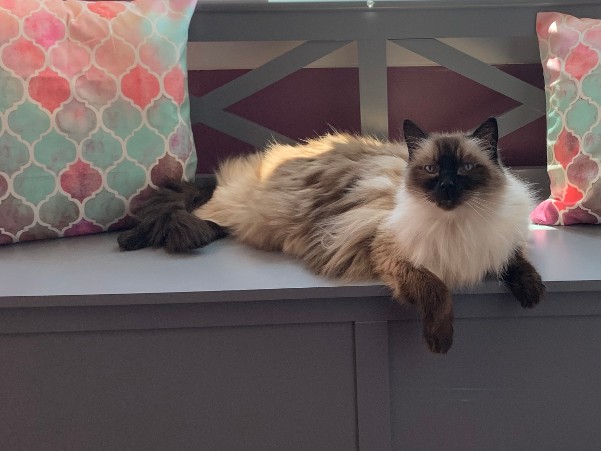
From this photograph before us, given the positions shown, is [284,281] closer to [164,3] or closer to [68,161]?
[68,161]

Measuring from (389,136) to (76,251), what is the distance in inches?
36.8

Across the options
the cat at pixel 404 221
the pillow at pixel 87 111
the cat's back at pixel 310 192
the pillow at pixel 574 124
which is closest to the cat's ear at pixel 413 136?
the cat at pixel 404 221

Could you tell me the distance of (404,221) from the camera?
48.6 inches

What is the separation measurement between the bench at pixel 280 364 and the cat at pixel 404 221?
2.1 inches

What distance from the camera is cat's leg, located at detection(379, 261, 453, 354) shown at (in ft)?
3.83

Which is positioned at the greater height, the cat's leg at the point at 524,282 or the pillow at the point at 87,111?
the pillow at the point at 87,111

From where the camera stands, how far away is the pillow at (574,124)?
156 cm

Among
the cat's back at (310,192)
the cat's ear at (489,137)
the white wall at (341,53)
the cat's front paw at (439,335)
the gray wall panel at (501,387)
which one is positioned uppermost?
the white wall at (341,53)

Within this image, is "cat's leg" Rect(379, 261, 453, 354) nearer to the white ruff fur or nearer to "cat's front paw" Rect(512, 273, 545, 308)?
the white ruff fur

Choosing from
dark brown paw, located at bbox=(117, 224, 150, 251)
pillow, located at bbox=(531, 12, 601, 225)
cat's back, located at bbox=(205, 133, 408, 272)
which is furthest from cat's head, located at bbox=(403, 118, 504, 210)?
dark brown paw, located at bbox=(117, 224, 150, 251)

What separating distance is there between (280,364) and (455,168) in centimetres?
52

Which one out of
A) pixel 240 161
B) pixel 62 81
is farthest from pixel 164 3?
pixel 240 161

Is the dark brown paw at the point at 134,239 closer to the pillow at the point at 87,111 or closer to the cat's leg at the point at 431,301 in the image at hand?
the pillow at the point at 87,111

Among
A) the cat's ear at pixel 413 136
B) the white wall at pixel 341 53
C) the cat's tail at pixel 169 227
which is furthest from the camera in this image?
the white wall at pixel 341 53
